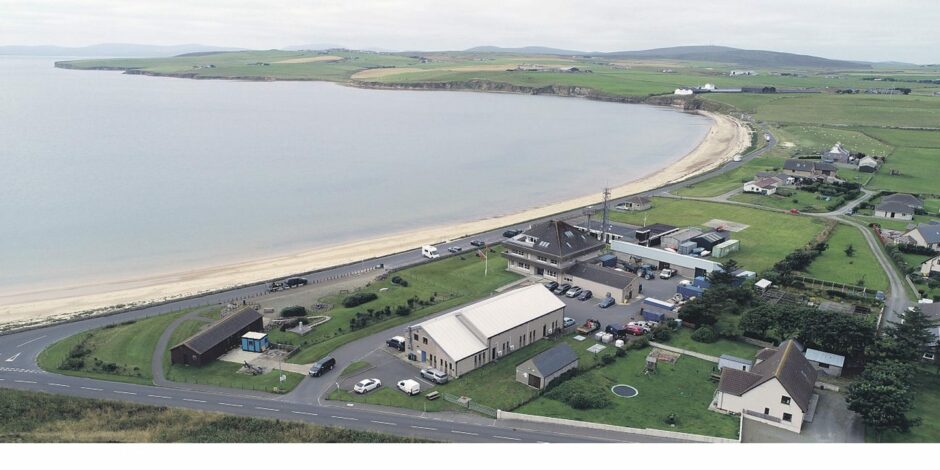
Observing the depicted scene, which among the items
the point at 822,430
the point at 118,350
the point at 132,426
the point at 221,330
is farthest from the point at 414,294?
the point at 822,430

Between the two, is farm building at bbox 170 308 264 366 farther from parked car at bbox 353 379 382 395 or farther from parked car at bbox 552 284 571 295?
parked car at bbox 552 284 571 295

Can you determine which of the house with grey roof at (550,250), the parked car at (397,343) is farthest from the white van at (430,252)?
the parked car at (397,343)

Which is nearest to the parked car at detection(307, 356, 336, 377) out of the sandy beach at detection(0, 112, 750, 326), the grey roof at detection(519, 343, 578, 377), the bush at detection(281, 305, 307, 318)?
the bush at detection(281, 305, 307, 318)

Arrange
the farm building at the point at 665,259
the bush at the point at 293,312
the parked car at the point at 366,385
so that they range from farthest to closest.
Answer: the farm building at the point at 665,259 < the bush at the point at 293,312 < the parked car at the point at 366,385

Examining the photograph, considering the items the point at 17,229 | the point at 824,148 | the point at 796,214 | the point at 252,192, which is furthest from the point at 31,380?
the point at 824,148

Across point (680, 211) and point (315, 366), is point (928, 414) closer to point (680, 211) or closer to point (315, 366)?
point (315, 366)

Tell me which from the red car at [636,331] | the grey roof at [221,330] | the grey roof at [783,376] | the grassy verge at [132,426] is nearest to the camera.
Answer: the grassy verge at [132,426]

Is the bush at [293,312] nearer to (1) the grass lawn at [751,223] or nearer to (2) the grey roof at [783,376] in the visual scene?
(2) the grey roof at [783,376]
